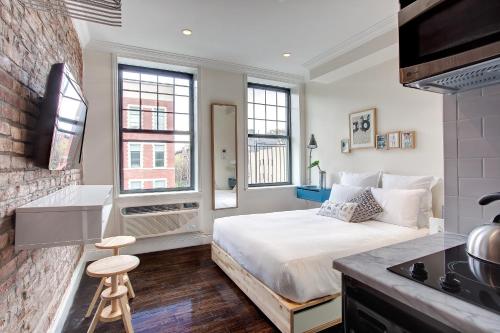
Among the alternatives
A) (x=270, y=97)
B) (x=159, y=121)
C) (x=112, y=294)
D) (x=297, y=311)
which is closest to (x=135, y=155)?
(x=159, y=121)

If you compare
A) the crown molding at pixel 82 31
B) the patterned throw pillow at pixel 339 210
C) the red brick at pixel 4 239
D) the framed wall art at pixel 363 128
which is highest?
the crown molding at pixel 82 31

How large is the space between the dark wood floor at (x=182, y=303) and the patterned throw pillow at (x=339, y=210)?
1.24 metres

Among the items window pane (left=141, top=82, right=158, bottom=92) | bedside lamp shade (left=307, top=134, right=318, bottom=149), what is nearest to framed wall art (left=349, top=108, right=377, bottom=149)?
bedside lamp shade (left=307, top=134, right=318, bottom=149)

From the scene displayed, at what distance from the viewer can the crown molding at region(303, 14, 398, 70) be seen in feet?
9.39

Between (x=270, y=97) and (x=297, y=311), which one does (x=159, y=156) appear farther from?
(x=297, y=311)

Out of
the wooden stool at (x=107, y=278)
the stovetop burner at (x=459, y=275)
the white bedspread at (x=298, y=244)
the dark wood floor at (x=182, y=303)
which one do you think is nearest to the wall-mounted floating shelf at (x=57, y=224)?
the wooden stool at (x=107, y=278)

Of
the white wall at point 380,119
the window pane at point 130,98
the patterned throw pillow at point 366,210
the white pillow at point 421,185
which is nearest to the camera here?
the white pillow at point 421,185

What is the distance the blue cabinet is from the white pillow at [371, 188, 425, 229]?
1.13 m

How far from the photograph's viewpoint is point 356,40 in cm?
324

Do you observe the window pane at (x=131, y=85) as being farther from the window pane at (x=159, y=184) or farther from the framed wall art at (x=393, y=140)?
the framed wall art at (x=393, y=140)

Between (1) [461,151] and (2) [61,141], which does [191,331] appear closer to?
(2) [61,141]

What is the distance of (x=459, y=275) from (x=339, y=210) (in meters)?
2.17

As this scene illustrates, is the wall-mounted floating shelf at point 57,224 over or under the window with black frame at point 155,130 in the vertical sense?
under

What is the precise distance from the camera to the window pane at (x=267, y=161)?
464 cm
